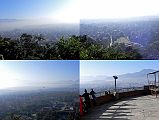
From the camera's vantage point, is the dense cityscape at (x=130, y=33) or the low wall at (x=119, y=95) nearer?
the dense cityscape at (x=130, y=33)

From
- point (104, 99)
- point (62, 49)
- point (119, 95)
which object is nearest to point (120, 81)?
point (119, 95)

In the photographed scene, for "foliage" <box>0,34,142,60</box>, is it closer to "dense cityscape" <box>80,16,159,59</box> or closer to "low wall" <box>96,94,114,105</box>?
"dense cityscape" <box>80,16,159,59</box>

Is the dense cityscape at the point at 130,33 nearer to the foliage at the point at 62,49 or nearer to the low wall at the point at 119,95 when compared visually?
the foliage at the point at 62,49

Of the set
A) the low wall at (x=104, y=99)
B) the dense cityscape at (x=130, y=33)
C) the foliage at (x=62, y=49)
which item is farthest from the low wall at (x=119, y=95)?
the dense cityscape at (x=130, y=33)

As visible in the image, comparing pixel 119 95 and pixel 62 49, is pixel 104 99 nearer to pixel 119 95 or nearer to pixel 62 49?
pixel 119 95

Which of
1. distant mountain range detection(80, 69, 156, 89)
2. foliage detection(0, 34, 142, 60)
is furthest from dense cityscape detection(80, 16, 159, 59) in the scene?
distant mountain range detection(80, 69, 156, 89)

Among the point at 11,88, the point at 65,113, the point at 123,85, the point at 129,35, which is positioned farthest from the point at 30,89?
the point at 123,85

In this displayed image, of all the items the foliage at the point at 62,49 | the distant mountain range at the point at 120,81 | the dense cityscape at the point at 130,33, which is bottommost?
the distant mountain range at the point at 120,81

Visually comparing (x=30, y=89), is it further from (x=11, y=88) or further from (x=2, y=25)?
(x=2, y=25)
